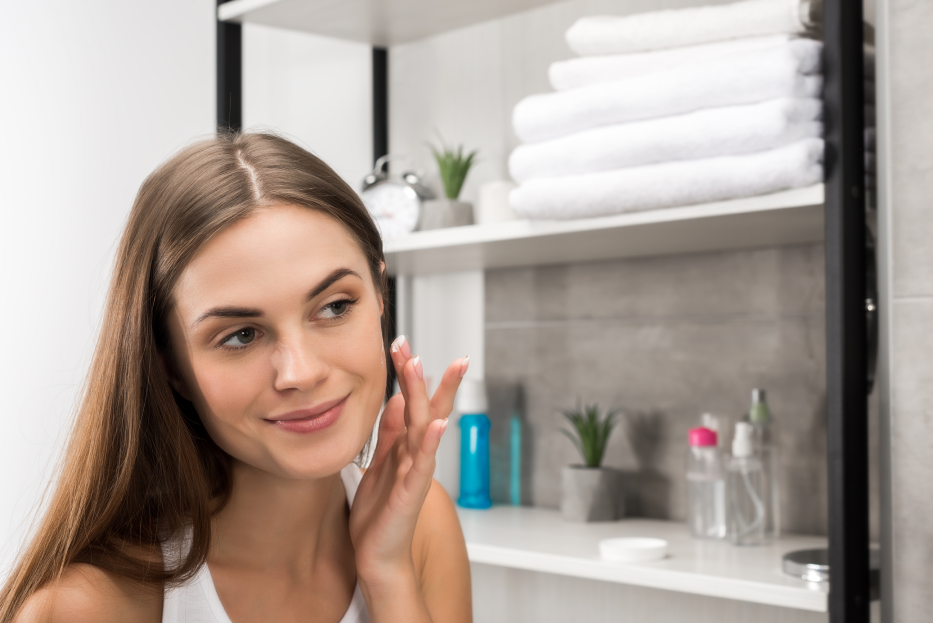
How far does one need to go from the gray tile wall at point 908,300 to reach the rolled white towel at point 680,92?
79 mm

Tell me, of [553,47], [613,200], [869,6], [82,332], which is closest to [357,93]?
[553,47]

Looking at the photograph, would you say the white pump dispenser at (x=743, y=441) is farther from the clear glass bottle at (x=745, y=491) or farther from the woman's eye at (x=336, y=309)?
the woman's eye at (x=336, y=309)

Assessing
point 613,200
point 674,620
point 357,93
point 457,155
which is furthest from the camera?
point 357,93

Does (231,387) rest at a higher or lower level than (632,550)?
higher

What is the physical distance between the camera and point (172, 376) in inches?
27.9

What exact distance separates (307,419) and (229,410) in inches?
2.3

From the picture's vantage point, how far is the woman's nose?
64 cm

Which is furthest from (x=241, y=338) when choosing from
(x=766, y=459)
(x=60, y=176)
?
(x=60, y=176)

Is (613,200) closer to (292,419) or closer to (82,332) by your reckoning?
(292,419)

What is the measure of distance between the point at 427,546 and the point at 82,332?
3.14ft

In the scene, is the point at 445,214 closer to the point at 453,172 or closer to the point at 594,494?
the point at 453,172

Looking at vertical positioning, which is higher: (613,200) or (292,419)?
(613,200)

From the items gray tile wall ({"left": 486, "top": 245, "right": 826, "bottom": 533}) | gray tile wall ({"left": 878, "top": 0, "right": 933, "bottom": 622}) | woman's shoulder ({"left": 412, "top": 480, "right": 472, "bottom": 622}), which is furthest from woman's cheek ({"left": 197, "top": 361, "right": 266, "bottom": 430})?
gray tile wall ({"left": 486, "top": 245, "right": 826, "bottom": 533})

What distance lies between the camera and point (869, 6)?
1047 mm
